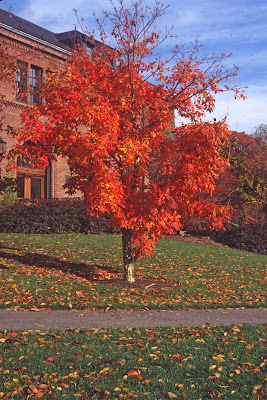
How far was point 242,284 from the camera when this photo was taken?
13.2 metres

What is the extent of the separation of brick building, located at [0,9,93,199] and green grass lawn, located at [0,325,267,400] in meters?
18.0

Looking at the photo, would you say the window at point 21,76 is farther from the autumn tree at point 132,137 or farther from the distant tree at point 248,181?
the distant tree at point 248,181

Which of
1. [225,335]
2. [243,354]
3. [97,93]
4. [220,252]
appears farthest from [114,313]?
[220,252]

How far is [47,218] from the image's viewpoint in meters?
20.0

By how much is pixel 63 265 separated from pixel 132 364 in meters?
8.37

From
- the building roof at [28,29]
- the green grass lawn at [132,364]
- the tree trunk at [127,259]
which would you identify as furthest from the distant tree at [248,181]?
the green grass lawn at [132,364]

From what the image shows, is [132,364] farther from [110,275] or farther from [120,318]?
[110,275]

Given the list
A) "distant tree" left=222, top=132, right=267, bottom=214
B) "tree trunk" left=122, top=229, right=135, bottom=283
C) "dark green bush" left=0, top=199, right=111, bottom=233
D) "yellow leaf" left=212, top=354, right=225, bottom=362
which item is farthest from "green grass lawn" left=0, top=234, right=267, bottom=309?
"distant tree" left=222, top=132, right=267, bottom=214

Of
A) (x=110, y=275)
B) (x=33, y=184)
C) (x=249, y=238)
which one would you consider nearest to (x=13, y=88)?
(x=33, y=184)

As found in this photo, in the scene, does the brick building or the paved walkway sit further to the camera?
the brick building

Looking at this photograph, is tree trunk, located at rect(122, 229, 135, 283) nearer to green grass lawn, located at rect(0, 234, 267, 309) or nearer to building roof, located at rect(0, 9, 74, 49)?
green grass lawn, located at rect(0, 234, 267, 309)

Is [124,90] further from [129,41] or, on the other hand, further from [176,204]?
[176,204]

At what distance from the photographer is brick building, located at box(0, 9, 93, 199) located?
79.5 ft

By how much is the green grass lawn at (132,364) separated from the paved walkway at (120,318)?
1.54 feet
